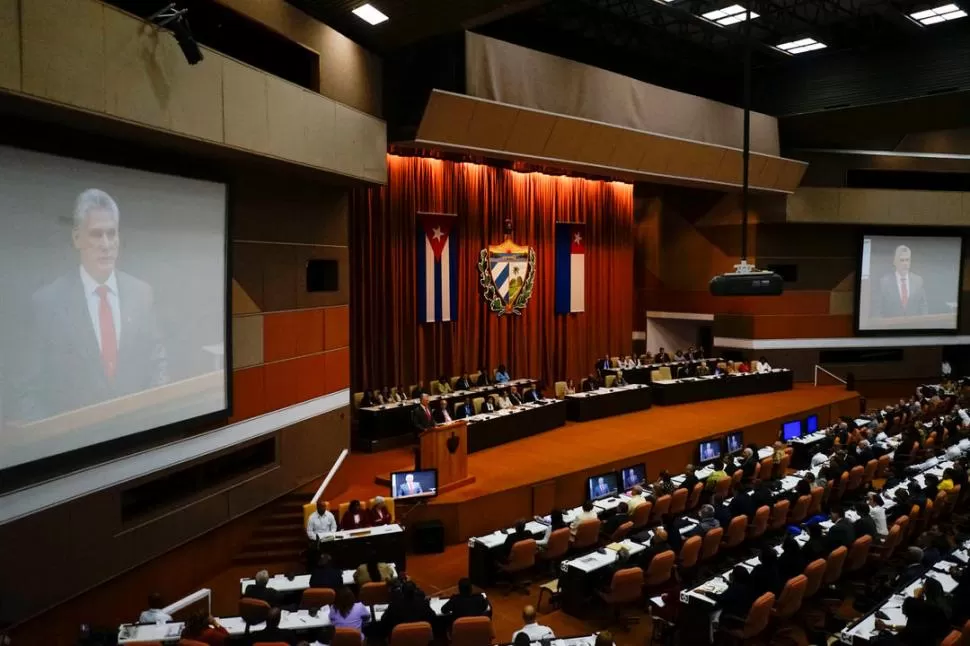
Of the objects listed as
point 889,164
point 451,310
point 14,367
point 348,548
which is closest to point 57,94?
point 14,367

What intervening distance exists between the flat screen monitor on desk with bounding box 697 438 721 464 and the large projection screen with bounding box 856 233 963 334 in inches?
407

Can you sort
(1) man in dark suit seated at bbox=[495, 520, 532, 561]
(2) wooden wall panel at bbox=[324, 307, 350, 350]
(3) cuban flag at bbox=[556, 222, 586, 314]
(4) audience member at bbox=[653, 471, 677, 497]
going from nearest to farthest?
1. (1) man in dark suit seated at bbox=[495, 520, 532, 561]
2. (4) audience member at bbox=[653, 471, 677, 497]
3. (2) wooden wall panel at bbox=[324, 307, 350, 350]
4. (3) cuban flag at bbox=[556, 222, 586, 314]

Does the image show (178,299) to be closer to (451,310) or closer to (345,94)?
(345,94)

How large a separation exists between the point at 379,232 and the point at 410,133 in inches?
121

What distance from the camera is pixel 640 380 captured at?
1761 cm

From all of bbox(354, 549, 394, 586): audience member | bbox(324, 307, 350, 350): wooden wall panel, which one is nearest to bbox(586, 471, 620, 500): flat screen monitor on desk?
bbox(354, 549, 394, 586): audience member

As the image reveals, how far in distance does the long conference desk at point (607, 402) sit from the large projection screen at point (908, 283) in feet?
27.6

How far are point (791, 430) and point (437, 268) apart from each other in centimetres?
787

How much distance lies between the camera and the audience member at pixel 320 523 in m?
8.46

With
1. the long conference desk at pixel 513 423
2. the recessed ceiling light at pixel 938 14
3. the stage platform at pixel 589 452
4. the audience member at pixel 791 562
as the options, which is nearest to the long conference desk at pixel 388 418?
the long conference desk at pixel 513 423

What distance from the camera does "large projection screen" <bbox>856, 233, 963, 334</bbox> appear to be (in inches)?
808

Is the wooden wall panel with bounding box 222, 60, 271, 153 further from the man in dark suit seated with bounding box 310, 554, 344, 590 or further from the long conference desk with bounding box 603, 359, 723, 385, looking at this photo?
the long conference desk with bounding box 603, 359, 723, 385

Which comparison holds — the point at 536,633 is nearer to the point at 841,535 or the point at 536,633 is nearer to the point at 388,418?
the point at 841,535

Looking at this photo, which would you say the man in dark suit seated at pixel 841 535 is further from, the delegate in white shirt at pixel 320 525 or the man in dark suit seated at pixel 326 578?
the delegate in white shirt at pixel 320 525
